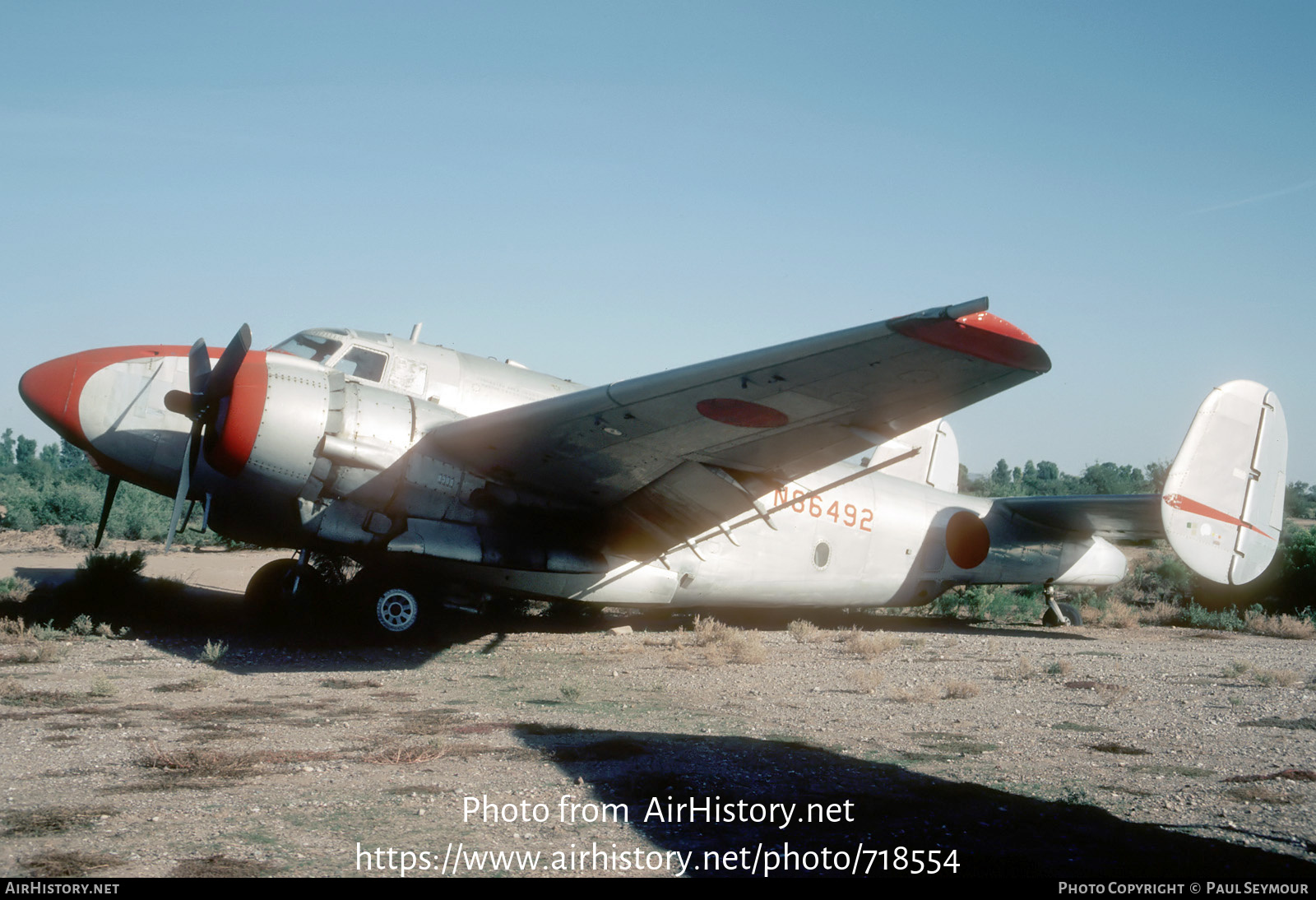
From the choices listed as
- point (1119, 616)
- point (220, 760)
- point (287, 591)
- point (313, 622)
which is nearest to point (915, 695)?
point (220, 760)

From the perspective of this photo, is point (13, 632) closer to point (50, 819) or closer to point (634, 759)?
point (50, 819)

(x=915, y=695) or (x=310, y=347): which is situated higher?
(x=310, y=347)

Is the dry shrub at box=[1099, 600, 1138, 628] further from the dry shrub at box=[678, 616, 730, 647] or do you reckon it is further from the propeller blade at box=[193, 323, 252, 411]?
the propeller blade at box=[193, 323, 252, 411]

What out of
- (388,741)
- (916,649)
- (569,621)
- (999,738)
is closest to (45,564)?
(569,621)

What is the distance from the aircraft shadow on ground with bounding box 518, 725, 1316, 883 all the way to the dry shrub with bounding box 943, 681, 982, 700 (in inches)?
113

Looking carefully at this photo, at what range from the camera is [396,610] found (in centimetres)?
999

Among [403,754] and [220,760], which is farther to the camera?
[403,754]

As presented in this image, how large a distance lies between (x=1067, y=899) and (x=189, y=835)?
3.87 meters

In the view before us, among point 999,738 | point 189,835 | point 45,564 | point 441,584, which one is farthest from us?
point 45,564

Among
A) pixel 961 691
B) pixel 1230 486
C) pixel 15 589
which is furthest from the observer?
pixel 15 589

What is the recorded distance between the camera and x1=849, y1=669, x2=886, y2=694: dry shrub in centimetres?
874

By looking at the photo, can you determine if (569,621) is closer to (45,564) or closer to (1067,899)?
(1067,899)

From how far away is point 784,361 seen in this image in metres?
6.86

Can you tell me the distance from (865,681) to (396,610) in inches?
206
